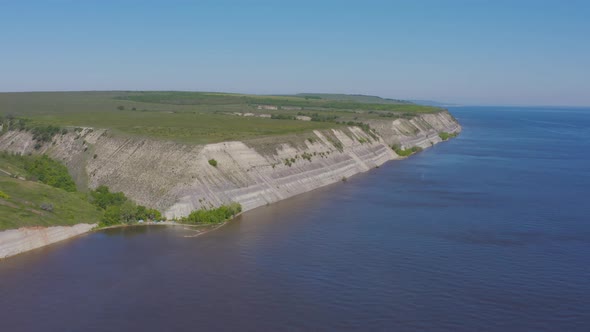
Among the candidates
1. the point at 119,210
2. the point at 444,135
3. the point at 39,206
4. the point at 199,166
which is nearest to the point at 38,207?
the point at 39,206

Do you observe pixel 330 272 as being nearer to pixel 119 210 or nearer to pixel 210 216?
pixel 210 216

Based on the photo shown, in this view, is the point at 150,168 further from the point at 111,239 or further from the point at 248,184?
the point at 111,239

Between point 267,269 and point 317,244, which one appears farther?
point 317,244

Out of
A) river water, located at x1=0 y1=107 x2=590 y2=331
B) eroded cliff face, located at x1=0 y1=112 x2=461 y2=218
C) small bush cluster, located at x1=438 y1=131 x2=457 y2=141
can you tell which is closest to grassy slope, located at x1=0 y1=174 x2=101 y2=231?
river water, located at x1=0 y1=107 x2=590 y2=331

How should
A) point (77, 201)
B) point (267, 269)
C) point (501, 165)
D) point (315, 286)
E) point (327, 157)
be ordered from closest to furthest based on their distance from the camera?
point (315, 286) → point (267, 269) → point (77, 201) → point (327, 157) → point (501, 165)

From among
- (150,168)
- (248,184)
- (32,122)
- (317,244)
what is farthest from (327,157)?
(32,122)

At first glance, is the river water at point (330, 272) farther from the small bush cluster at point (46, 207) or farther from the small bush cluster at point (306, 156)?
the small bush cluster at point (306, 156)

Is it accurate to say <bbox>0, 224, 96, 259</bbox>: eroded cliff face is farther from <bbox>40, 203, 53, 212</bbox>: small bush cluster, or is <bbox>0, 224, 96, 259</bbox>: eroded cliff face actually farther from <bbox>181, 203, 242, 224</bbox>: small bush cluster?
<bbox>181, 203, 242, 224</bbox>: small bush cluster
